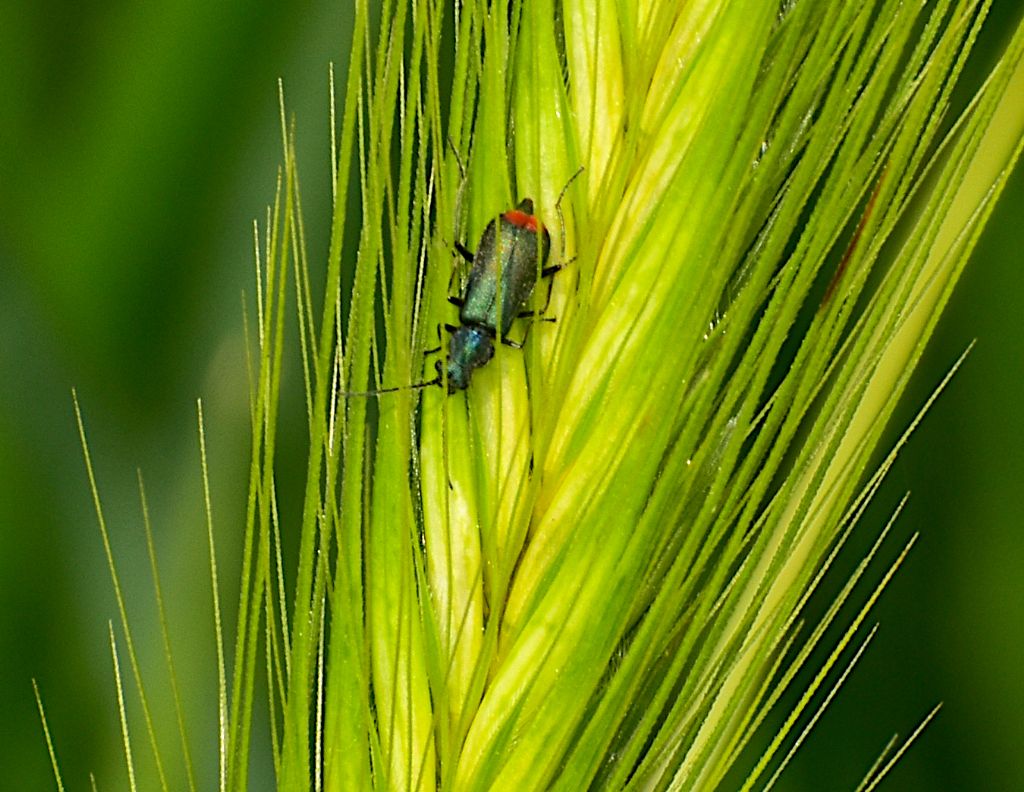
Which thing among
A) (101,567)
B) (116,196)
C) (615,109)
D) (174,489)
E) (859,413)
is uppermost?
(615,109)

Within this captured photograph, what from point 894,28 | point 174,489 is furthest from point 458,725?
point 174,489

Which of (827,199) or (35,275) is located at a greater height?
(827,199)

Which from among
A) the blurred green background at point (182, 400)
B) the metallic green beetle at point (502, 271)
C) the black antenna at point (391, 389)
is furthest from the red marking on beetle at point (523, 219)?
the blurred green background at point (182, 400)

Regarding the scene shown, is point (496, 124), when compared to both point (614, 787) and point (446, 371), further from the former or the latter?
point (614, 787)

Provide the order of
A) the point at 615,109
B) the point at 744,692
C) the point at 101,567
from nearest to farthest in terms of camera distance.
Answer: the point at 744,692, the point at 615,109, the point at 101,567

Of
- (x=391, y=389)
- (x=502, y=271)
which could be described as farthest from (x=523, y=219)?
(x=391, y=389)

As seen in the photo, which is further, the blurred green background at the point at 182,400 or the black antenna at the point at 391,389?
the blurred green background at the point at 182,400

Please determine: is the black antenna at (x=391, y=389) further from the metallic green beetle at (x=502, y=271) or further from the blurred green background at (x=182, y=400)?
the blurred green background at (x=182, y=400)
